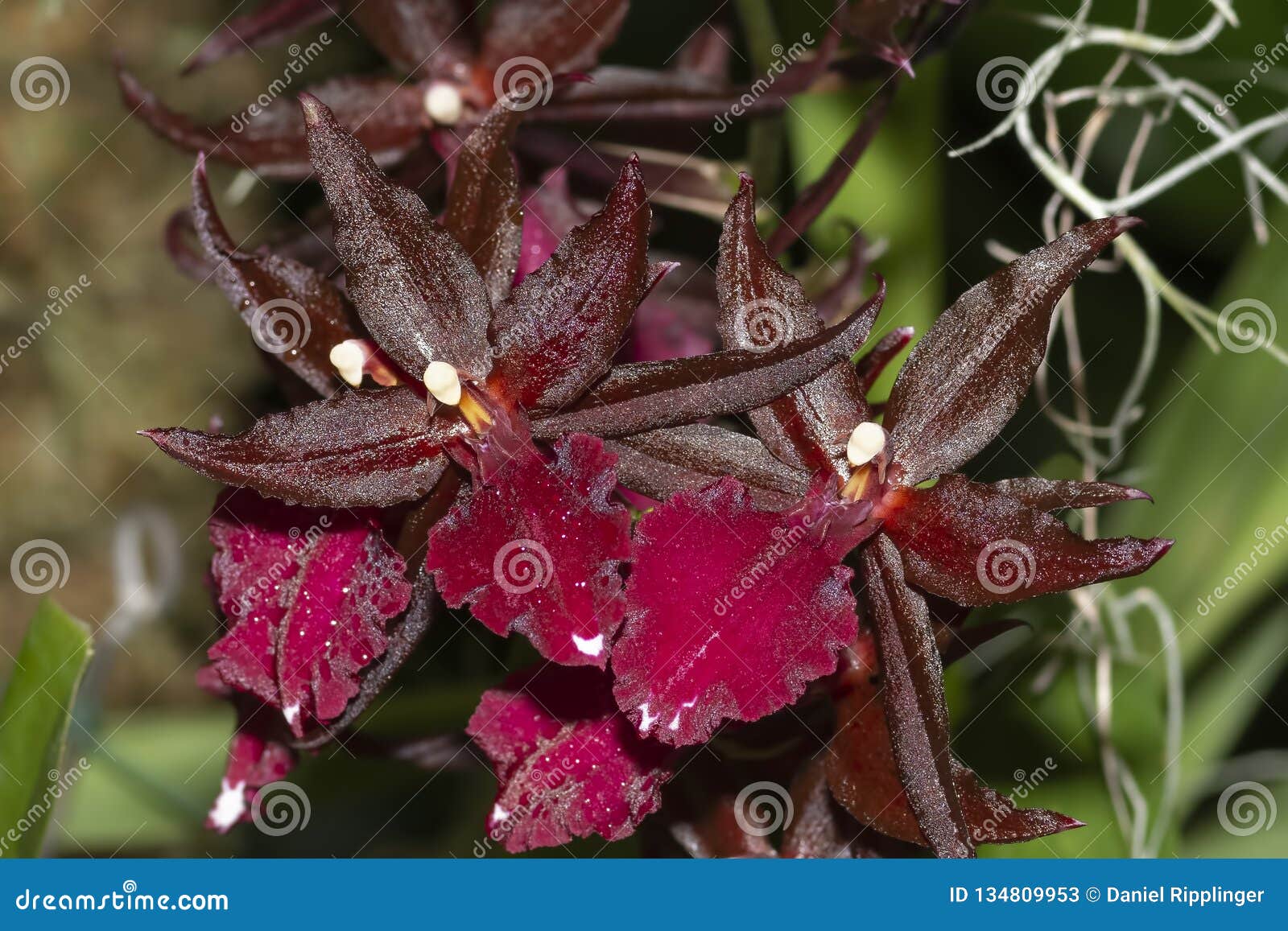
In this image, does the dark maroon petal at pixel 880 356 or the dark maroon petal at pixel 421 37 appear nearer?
the dark maroon petal at pixel 880 356

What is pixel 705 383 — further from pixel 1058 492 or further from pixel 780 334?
pixel 1058 492

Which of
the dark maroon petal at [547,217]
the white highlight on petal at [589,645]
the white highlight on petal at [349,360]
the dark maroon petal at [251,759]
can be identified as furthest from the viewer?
the dark maroon petal at [547,217]

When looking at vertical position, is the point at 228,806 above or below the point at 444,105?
below

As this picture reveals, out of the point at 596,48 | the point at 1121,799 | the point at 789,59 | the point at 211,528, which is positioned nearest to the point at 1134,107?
the point at 789,59

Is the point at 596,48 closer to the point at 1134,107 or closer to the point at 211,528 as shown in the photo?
the point at 211,528

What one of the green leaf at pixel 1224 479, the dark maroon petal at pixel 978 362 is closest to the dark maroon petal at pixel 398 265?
the dark maroon petal at pixel 978 362

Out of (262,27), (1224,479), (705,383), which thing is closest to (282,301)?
(705,383)

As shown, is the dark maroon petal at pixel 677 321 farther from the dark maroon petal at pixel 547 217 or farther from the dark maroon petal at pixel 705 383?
the dark maroon petal at pixel 705 383

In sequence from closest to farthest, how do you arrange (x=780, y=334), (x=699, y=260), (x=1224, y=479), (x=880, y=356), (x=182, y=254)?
1. (x=780, y=334)
2. (x=880, y=356)
3. (x=182, y=254)
4. (x=1224, y=479)
5. (x=699, y=260)
